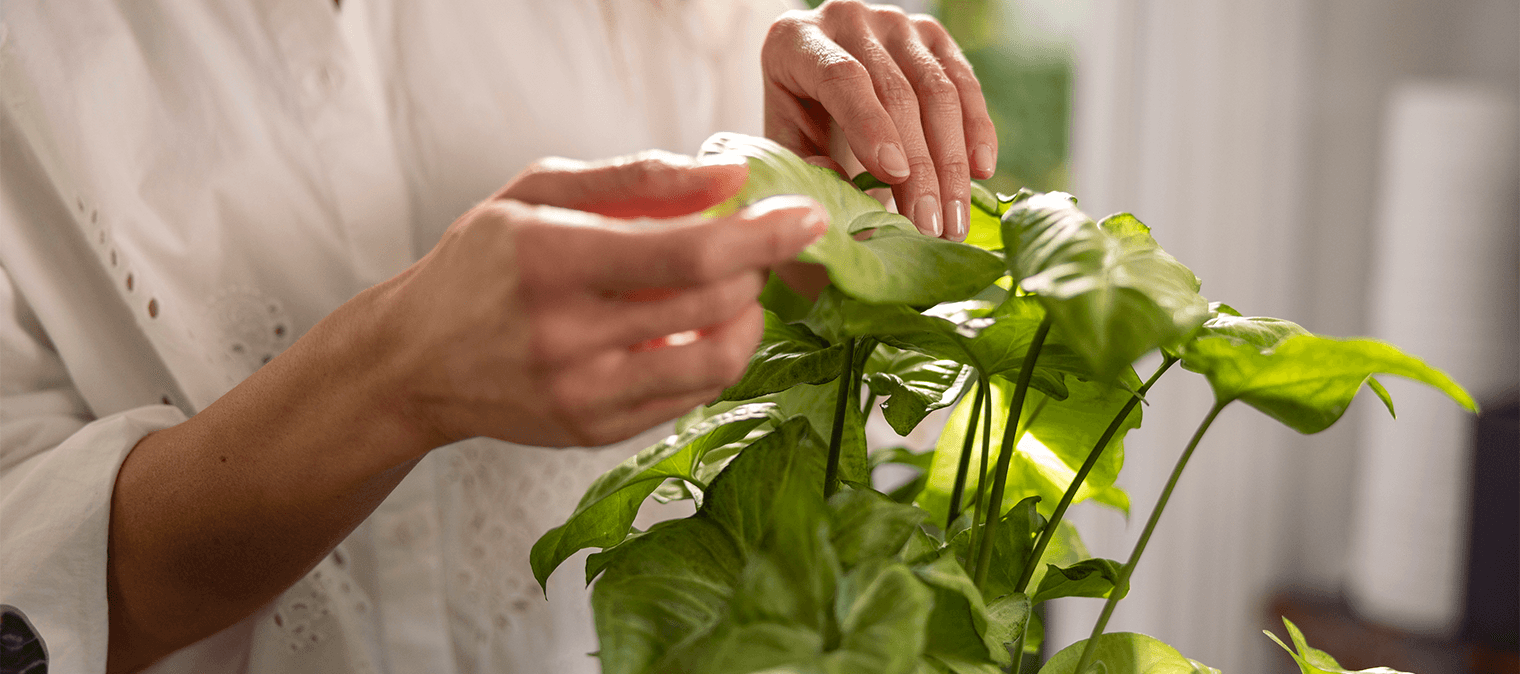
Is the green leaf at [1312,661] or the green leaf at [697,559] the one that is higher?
the green leaf at [697,559]

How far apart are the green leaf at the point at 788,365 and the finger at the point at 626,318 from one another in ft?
0.14

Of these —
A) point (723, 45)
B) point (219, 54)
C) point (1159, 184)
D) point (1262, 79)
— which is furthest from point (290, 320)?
point (1262, 79)

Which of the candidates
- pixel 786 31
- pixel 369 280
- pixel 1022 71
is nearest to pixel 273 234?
pixel 369 280

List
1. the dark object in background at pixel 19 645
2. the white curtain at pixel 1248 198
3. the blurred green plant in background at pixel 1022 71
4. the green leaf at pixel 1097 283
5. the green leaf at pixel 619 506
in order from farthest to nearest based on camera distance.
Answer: the blurred green plant in background at pixel 1022 71 → the white curtain at pixel 1248 198 → the dark object in background at pixel 19 645 → the green leaf at pixel 619 506 → the green leaf at pixel 1097 283

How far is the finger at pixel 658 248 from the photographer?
219 mm

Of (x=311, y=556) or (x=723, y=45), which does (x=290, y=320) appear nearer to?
(x=311, y=556)

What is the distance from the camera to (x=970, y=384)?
0.32 meters

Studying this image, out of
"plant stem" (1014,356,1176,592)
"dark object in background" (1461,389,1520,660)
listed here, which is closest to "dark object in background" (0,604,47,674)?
"plant stem" (1014,356,1176,592)

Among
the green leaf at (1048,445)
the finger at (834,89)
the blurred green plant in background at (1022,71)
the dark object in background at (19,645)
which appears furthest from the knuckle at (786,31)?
the blurred green plant in background at (1022,71)

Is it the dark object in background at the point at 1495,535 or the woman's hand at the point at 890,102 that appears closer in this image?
the woman's hand at the point at 890,102

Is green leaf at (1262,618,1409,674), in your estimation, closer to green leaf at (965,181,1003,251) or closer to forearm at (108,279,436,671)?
green leaf at (965,181,1003,251)

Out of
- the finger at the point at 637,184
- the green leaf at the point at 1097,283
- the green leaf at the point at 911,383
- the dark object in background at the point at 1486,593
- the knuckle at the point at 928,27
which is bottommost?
the dark object in background at the point at 1486,593

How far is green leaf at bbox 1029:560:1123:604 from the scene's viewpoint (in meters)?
0.29

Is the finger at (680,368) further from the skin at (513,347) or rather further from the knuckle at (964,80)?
the knuckle at (964,80)
